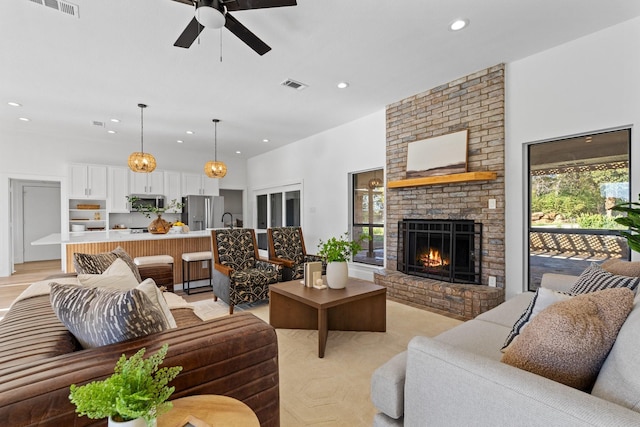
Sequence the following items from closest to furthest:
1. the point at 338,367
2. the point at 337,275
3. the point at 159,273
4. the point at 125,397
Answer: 1. the point at 125,397
2. the point at 338,367
3. the point at 337,275
4. the point at 159,273

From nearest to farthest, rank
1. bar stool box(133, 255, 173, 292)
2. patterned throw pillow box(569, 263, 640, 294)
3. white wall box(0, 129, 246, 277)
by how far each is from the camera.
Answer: patterned throw pillow box(569, 263, 640, 294)
bar stool box(133, 255, 173, 292)
white wall box(0, 129, 246, 277)

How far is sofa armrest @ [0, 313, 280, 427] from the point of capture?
2.87ft

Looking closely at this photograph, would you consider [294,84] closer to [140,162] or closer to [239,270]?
[239,270]

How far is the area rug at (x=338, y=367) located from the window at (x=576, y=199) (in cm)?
127

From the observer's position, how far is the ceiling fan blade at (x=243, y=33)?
84.1 inches

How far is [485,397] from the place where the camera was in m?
1.03

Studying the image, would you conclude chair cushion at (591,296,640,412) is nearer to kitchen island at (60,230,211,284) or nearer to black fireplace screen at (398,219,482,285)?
black fireplace screen at (398,219,482,285)

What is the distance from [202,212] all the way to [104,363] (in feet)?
22.5

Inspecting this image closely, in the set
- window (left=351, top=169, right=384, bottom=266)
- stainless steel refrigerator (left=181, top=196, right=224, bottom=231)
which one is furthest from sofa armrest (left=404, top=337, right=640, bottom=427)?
stainless steel refrigerator (left=181, top=196, right=224, bottom=231)

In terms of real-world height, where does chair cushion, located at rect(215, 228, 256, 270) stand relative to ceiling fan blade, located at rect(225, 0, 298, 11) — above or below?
below

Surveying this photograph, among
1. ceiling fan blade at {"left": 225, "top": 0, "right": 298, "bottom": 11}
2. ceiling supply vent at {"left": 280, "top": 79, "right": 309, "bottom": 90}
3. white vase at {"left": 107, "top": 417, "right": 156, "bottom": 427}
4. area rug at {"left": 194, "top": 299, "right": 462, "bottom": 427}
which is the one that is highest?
ceiling supply vent at {"left": 280, "top": 79, "right": 309, "bottom": 90}

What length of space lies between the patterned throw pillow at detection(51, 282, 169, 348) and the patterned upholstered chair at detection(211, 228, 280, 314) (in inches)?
90.6

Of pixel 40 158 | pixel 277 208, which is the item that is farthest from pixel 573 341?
pixel 40 158

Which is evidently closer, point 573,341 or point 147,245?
point 573,341
